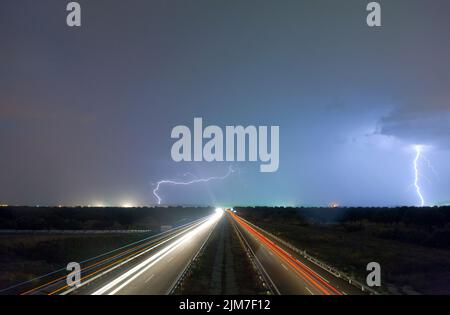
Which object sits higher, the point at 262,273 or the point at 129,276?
the point at 129,276

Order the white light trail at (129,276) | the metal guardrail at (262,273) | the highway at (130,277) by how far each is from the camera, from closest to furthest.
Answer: the white light trail at (129,276) < the highway at (130,277) < the metal guardrail at (262,273)

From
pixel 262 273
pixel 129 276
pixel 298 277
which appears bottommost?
pixel 262 273

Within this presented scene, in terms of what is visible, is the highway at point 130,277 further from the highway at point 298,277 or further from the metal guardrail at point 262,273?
the highway at point 298,277

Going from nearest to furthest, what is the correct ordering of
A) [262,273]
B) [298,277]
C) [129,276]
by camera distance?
[298,277], [129,276], [262,273]

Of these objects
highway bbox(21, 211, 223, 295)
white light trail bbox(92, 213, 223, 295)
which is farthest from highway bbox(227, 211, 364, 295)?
white light trail bbox(92, 213, 223, 295)

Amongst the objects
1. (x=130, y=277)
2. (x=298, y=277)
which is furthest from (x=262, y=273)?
(x=130, y=277)

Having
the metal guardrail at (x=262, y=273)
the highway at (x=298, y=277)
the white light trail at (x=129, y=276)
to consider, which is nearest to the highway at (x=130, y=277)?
the white light trail at (x=129, y=276)

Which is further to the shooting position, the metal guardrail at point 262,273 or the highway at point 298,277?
the metal guardrail at point 262,273

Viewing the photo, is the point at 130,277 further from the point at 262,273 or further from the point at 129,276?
the point at 262,273

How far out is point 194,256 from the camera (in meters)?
40.8

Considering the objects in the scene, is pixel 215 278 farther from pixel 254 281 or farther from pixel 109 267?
→ pixel 109 267

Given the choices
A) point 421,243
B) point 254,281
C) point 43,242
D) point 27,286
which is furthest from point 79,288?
point 421,243

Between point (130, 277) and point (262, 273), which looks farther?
point (262, 273)
